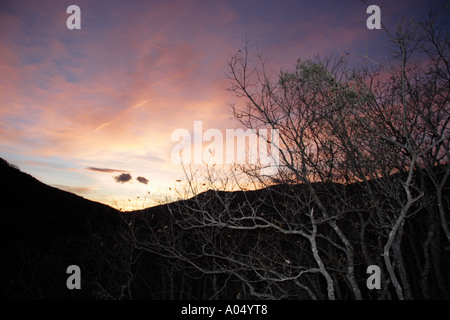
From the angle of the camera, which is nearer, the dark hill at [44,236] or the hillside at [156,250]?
the hillside at [156,250]

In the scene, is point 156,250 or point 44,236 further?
point 44,236

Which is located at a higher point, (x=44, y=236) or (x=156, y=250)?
(x=156, y=250)

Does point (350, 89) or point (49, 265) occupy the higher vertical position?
point (350, 89)

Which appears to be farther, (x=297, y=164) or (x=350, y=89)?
(x=297, y=164)

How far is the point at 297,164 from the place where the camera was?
12555 millimetres

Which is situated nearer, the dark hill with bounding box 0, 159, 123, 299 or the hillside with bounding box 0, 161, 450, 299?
the hillside with bounding box 0, 161, 450, 299
